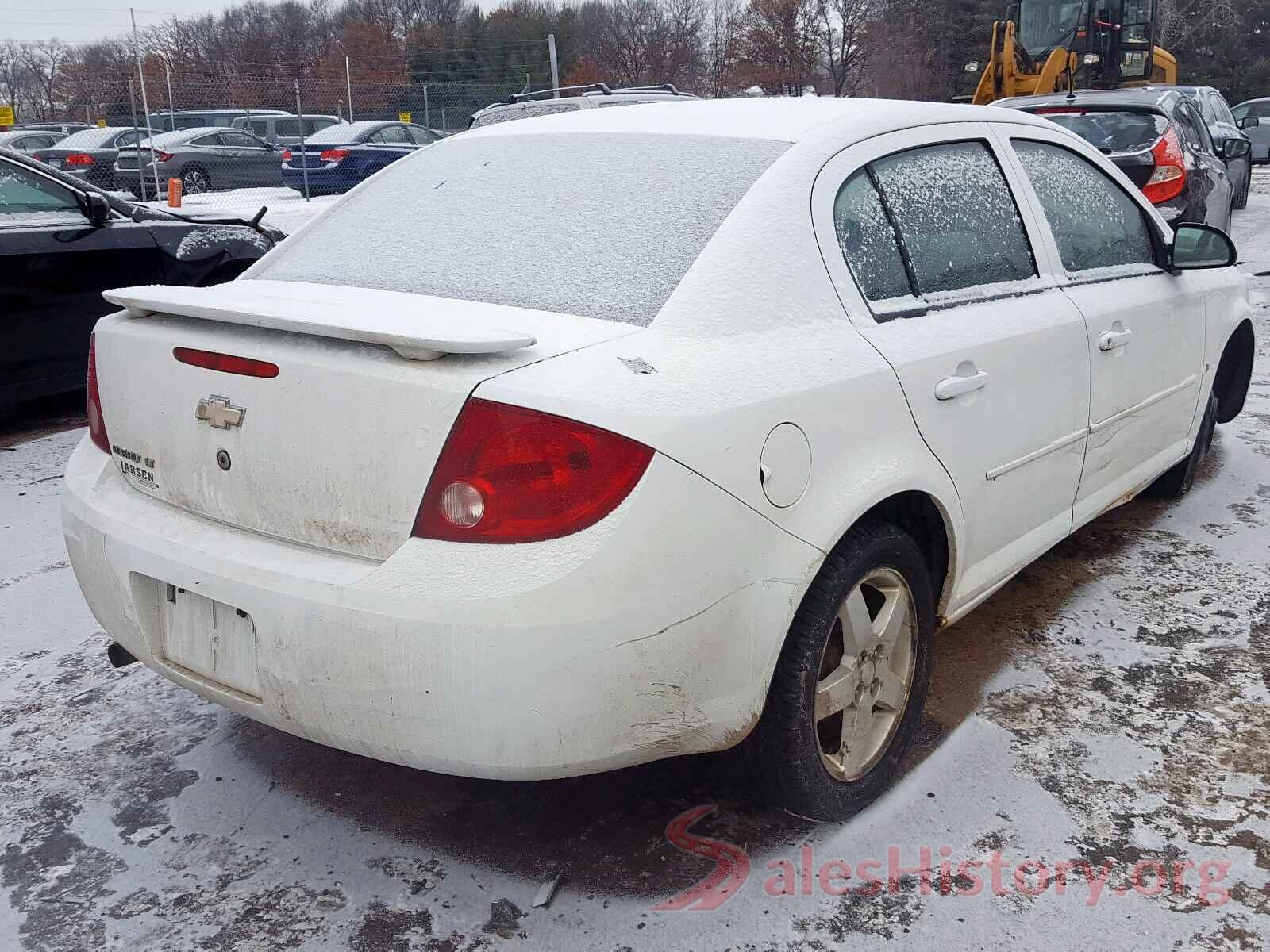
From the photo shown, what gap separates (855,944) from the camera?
2.15 meters

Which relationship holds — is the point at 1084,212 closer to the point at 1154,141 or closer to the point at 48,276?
the point at 48,276

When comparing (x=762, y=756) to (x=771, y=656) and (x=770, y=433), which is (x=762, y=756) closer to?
(x=771, y=656)

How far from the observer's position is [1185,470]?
14.9ft

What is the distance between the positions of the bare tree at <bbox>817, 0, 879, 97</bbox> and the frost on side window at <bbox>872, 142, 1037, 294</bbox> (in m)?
50.2

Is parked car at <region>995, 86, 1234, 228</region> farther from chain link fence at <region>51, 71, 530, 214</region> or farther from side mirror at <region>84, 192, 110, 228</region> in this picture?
chain link fence at <region>51, 71, 530, 214</region>

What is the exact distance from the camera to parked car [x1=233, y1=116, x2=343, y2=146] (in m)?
23.2

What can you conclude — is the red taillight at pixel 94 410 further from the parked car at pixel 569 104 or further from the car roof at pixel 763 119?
the parked car at pixel 569 104

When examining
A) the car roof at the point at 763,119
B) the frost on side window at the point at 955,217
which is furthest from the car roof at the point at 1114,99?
the car roof at the point at 763,119

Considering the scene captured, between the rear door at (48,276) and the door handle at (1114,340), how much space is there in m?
4.96

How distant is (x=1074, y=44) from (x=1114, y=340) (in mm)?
15457

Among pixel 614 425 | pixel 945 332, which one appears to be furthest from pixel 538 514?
pixel 945 332

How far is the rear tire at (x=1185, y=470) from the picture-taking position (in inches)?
177

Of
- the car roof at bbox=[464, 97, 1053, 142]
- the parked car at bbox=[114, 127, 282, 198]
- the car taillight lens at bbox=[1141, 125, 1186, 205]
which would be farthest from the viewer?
the parked car at bbox=[114, 127, 282, 198]

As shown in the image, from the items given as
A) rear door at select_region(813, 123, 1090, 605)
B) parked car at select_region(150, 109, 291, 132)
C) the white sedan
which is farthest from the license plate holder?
parked car at select_region(150, 109, 291, 132)
